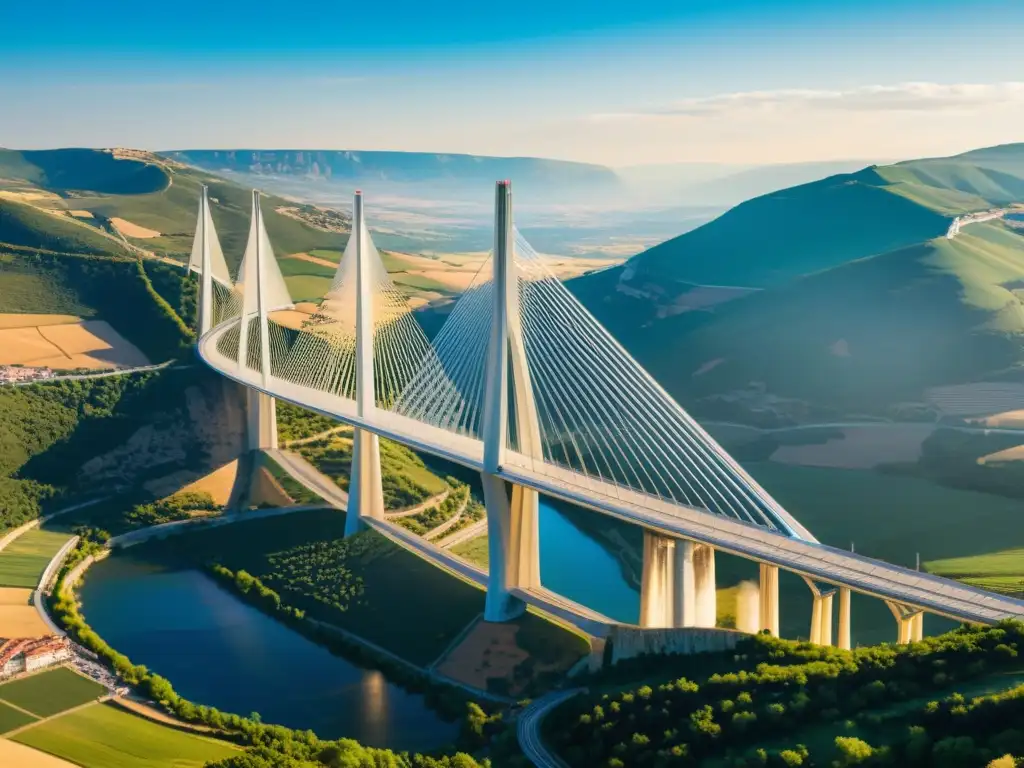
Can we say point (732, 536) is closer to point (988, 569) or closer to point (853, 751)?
point (853, 751)

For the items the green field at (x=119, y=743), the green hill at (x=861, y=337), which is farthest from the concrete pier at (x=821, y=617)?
the green hill at (x=861, y=337)

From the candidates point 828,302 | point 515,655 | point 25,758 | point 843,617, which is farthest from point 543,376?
point 828,302

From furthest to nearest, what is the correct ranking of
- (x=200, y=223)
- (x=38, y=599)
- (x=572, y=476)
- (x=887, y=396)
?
(x=887, y=396) < (x=200, y=223) < (x=38, y=599) < (x=572, y=476)

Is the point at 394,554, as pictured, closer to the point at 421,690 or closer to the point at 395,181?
the point at 421,690

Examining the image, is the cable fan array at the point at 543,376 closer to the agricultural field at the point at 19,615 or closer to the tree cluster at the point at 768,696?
the tree cluster at the point at 768,696

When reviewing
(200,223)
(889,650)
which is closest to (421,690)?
(889,650)

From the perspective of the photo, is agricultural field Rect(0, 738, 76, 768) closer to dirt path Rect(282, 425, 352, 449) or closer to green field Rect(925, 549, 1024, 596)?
dirt path Rect(282, 425, 352, 449)

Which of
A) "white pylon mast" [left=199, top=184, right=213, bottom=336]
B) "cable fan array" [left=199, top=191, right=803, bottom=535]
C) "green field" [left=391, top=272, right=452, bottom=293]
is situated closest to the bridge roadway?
"cable fan array" [left=199, top=191, right=803, bottom=535]
